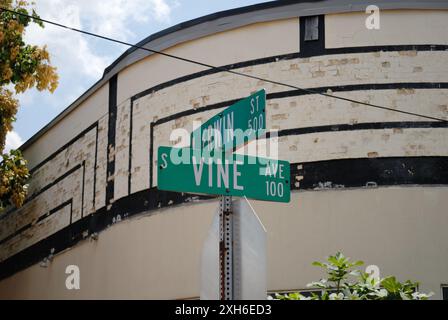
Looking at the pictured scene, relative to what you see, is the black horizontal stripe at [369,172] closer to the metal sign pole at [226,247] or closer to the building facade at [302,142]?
the building facade at [302,142]

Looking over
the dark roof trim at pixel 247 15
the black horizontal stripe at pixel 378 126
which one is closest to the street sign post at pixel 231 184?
the black horizontal stripe at pixel 378 126

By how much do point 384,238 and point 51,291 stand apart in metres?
7.80

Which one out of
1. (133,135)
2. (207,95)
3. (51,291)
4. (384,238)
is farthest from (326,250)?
(51,291)

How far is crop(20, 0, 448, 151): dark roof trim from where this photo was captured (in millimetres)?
15820

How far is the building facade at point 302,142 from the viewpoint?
1501 centimetres

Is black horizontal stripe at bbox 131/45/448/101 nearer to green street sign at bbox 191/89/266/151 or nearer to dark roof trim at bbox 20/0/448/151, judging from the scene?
dark roof trim at bbox 20/0/448/151

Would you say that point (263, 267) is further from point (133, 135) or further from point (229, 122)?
point (133, 135)

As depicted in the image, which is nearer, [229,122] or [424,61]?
[229,122]

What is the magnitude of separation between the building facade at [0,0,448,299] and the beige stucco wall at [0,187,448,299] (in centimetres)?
2

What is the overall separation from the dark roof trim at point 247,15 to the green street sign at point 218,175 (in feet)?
32.4

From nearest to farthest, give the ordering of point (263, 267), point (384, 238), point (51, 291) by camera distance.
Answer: point (263, 267) < point (384, 238) < point (51, 291)

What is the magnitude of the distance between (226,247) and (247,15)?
35.7 feet

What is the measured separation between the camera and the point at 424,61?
1558cm

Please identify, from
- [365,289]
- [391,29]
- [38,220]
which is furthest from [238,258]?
[38,220]
